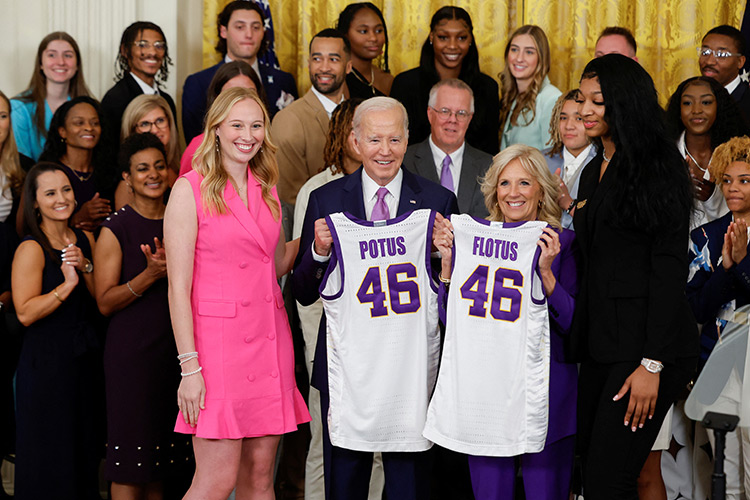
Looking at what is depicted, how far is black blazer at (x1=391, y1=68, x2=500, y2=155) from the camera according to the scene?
5.82 meters

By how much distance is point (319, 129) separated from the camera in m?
5.33

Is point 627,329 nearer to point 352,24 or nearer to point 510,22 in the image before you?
point 352,24

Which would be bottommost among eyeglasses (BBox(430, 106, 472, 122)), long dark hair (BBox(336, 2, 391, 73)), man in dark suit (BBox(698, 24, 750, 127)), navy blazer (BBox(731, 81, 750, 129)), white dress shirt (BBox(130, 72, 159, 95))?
eyeglasses (BBox(430, 106, 472, 122))

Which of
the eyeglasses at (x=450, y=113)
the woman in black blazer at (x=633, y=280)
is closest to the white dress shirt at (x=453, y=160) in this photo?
the eyeglasses at (x=450, y=113)

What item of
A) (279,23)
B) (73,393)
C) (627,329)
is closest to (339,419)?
(627,329)

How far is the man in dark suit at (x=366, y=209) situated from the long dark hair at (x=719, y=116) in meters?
2.13

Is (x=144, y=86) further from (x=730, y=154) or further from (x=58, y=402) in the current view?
(x=730, y=154)

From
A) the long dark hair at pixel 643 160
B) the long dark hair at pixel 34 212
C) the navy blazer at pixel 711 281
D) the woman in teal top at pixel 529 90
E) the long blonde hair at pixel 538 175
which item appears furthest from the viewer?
the woman in teal top at pixel 529 90

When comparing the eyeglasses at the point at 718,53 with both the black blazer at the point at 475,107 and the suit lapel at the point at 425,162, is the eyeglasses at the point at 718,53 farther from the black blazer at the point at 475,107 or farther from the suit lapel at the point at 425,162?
the suit lapel at the point at 425,162

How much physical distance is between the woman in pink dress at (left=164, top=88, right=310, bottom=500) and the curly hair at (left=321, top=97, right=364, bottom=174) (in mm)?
1024

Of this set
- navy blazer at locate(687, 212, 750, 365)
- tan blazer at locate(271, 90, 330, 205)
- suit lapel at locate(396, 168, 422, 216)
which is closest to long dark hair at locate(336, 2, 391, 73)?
tan blazer at locate(271, 90, 330, 205)

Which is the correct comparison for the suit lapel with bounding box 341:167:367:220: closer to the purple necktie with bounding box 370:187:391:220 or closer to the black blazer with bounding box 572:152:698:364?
the purple necktie with bounding box 370:187:391:220

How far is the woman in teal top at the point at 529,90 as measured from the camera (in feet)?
19.0

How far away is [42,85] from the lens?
5734 millimetres
